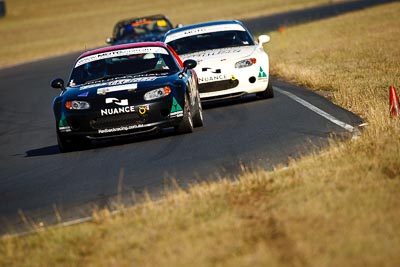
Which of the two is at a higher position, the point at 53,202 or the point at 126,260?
the point at 126,260

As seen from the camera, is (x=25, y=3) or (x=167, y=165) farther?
(x=25, y=3)

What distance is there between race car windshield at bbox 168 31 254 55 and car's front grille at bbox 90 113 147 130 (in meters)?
4.69

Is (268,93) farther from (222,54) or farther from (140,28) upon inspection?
(140,28)

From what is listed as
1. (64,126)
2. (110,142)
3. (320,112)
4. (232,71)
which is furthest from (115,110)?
(232,71)

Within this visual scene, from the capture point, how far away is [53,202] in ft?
29.5

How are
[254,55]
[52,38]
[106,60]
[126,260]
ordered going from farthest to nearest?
[52,38]
[254,55]
[106,60]
[126,260]

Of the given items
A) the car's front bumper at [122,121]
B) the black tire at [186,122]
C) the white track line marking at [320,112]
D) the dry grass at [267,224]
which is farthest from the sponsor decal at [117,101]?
the dry grass at [267,224]

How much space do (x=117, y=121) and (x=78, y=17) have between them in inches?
2870

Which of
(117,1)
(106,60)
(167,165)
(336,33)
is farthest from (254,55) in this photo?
(117,1)

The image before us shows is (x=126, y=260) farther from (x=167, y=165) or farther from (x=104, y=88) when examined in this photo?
(x=104, y=88)

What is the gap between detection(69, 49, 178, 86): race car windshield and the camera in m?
13.4

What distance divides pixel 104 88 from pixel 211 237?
6.38 meters

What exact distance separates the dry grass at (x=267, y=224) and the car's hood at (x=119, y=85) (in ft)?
10.9

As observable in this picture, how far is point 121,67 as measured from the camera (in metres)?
13.6
